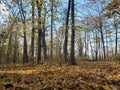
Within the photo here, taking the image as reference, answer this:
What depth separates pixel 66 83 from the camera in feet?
Answer: 33.6

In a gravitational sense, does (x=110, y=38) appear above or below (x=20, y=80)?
above

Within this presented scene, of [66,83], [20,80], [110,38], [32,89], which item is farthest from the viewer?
[110,38]

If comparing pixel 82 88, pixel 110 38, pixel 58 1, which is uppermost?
pixel 58 1

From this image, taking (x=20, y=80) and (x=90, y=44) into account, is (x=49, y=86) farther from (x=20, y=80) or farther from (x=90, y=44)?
(x=90, y=44)

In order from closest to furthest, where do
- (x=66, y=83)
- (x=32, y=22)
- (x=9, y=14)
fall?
(x=66, y=83) < (x=32, y=22) < (x=9, y=14)

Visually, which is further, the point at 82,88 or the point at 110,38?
the point at 110,38

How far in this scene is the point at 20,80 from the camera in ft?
35.9

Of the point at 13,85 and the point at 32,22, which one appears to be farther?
the point at 32,22

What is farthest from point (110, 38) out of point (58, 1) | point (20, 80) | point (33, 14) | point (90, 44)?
point (20, 80)

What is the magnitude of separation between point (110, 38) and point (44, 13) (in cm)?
3315

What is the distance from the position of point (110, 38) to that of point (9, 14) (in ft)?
103

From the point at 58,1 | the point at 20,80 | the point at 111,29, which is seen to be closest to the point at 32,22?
the point at 58,1

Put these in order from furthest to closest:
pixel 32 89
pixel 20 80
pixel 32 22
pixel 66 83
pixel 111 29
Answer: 1. pixel 111 29
2. pixel 32 22
3. pixel 20 80
4. pixel 66 83
5. pixel 32 89

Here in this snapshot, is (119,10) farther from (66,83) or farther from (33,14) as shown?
(66,83)
